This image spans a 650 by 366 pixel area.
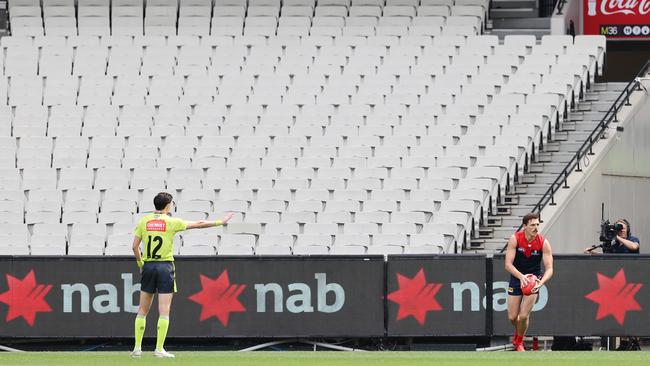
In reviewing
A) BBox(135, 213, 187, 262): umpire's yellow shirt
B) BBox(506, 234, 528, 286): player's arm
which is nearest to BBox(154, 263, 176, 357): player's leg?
BBox(135, 213, 187, 262): umpire's yellow shirt

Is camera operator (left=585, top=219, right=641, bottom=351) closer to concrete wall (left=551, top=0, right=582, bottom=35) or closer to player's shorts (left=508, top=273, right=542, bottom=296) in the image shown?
player's shorts (left=508, top=273, right=542, bottom=296)

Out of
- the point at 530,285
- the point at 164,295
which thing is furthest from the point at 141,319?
the point at 530,285

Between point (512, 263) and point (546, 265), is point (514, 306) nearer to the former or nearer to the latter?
point (512, 263)

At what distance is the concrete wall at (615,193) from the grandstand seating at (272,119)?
Result: 110 centimetres

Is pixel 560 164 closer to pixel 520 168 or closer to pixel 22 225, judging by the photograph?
pixel 520 168

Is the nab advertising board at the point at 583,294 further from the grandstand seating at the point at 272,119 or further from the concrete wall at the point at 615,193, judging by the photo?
the concrete wall at the point at 615,193

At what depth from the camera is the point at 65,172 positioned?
2392 centimetres

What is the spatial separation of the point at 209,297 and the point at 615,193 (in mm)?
9966

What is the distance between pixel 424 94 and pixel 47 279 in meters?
9.54

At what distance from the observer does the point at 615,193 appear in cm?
2550
